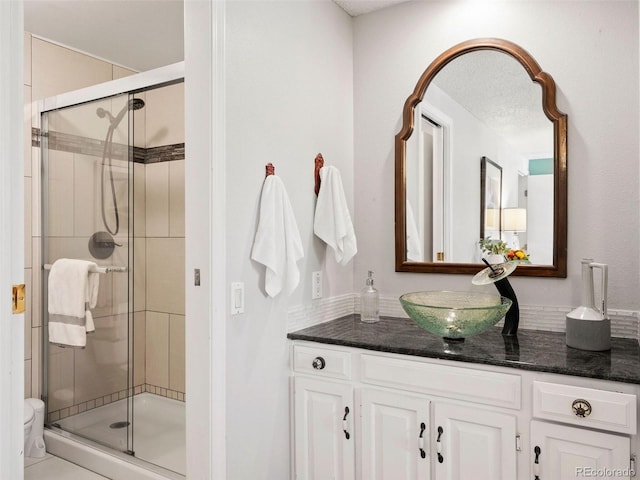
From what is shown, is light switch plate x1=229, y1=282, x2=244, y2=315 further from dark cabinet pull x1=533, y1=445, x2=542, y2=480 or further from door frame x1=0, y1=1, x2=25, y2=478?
dark cabinet pull x1=533, y1=445, x2=542, y2=480

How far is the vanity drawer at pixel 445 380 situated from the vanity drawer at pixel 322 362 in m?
0.08

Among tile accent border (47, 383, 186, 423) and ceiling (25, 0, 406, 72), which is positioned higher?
ceiling (25, 0, 406, 72)

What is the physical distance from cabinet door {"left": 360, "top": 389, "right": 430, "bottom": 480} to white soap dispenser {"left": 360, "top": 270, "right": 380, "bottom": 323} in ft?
1.72

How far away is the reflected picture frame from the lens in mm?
2209

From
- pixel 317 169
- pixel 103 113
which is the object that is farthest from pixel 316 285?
pixel 103 113

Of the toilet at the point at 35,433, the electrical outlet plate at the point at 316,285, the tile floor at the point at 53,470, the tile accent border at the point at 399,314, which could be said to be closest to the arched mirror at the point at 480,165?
the tile accent border at the point at 399,314

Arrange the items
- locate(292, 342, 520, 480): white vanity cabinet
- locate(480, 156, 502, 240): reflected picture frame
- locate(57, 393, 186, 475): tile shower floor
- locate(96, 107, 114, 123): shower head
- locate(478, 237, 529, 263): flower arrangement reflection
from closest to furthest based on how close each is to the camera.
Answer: locate(292, 342, 520, 480): white vanity cabinet
locate(478, 237, 529, 263): flower arrangement reflection
locate(480, 156, 502, 240): reflected picture frame
locate(57, 393, 186, 475): tile shower floor
locate(96, 107, 114, 123): shower head

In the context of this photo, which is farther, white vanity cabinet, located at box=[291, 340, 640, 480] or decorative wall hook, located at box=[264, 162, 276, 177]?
decorative wall hook, located at box=[264, 162, 276, 177]

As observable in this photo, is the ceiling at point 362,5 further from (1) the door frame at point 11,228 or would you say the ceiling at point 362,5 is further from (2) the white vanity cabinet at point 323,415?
(2) the white vanity cabinet at point 323,415

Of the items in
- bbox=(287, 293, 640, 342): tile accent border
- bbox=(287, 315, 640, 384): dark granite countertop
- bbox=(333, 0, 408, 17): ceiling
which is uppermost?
bbox=(333, 0, 408, 17): ceiling

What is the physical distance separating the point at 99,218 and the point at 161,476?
4.60 ft

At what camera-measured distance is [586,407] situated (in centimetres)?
150

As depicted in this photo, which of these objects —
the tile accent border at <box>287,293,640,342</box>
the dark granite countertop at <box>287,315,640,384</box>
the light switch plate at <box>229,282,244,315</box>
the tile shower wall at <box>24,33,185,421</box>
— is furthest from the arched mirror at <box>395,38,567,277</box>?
the tile shower wall at <box>24,33,185,421</box>

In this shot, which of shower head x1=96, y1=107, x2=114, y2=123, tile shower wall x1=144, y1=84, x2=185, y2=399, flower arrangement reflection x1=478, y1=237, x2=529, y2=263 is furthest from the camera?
tile shower wall x1=144, y1=84, x2=185, y2=399
